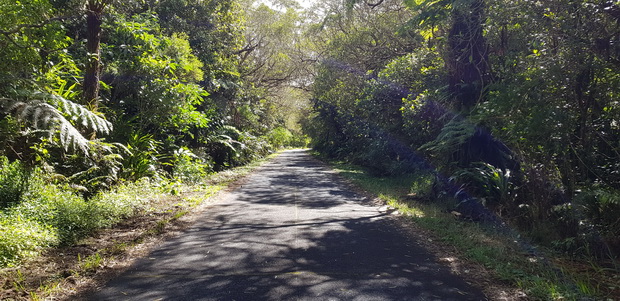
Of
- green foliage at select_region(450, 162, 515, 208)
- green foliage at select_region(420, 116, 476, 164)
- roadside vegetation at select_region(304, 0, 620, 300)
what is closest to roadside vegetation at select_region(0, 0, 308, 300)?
roadside vegetation at select_region(304, 0, 620, 300)

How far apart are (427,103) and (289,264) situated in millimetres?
7470

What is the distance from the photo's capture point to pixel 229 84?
17875 millimetres

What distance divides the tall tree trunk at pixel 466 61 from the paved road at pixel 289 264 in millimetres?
4079

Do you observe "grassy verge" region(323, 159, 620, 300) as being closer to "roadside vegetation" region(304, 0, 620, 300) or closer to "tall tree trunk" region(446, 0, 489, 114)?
"roadside vegetation" region(304, 0, 620, 300)

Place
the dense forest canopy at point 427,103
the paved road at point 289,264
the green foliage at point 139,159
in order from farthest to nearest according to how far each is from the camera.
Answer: the green foliage at point 139,159, the dense forest canopy at point 427,103, the paved road at point 289,264

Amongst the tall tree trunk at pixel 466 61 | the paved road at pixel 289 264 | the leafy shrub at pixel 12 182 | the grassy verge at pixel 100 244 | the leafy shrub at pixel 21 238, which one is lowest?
the paved road at pixel 289 264

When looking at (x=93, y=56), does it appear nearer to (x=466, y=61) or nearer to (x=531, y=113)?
(x=531, y=113)

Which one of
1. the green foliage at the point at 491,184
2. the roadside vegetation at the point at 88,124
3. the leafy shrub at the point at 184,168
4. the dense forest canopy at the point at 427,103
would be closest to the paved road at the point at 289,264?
the roadside vegetation at the point at 88,124

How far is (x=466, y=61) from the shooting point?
31.3 ft

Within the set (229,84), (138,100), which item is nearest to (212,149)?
(229,84)

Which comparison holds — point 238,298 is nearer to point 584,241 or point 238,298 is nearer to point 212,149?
point 584,241

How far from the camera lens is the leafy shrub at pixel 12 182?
562 centimetres

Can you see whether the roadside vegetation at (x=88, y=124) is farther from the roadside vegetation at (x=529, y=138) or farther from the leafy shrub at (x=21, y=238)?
the roadside vegetation at (x=529, y=138)

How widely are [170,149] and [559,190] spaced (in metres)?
11.1
